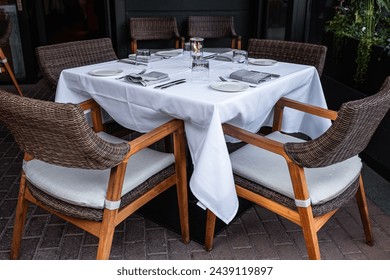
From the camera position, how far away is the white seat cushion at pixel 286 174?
1669 mm

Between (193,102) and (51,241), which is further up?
(193,102)

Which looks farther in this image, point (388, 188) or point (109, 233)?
point (388, 188)

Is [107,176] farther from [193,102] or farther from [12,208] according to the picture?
[12,208]

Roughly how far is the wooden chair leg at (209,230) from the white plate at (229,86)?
0.59 m

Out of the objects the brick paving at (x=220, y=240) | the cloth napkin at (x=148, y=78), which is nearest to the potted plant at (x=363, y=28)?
the brick paving at (x=220, y=240)

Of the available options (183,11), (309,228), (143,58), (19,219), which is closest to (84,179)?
(19,219)

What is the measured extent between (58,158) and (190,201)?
3.49 ft

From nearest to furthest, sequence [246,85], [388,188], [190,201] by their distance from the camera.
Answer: [246,85]
[190,201]
[388,188]

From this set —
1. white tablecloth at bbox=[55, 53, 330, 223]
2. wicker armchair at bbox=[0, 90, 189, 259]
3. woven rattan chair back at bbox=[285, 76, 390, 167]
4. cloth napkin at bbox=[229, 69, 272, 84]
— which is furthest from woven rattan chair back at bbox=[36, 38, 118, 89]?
woven rattan chair back at bbox=[285, 76, 390, 167]

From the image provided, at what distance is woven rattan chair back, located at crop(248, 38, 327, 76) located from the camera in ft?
8.79

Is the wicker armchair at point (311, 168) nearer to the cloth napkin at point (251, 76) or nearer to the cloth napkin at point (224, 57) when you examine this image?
the cloth napkin at point (251, 76)

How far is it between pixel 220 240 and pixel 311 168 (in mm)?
696

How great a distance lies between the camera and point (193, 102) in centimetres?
177

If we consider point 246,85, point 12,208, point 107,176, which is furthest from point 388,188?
point 12,208
